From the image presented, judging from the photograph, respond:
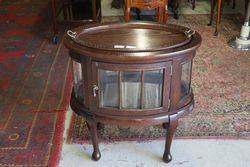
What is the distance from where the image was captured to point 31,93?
2314 millimetres

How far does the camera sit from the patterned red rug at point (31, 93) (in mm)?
1782

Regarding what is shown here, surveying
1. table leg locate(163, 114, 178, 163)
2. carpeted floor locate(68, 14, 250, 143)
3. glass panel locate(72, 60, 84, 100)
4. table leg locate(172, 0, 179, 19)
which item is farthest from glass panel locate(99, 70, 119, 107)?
table leg locate(172, 0, 179, 19)

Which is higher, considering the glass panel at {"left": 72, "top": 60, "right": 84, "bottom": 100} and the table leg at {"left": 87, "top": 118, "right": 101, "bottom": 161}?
the glass panel at {"left": 72, "top": 60, "right": 84, "bottom": 100}

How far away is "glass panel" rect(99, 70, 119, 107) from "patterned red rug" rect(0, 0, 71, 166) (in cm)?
44

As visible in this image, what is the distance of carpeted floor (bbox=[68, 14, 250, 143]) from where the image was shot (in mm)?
1876

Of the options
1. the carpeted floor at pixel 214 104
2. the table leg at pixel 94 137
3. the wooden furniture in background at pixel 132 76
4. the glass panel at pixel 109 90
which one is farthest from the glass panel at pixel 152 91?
the carpeted floor at pixel 214 104

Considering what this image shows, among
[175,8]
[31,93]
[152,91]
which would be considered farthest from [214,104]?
[175,8]

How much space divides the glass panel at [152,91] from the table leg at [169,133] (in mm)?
97

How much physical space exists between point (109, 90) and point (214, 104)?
89 centimetres

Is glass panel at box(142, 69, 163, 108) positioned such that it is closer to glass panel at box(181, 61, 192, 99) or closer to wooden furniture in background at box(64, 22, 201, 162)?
wooden furniture in background at box(64, 22, 201, 162)

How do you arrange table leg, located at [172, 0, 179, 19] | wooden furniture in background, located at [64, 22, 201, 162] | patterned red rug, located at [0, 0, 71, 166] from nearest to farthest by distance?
wooden furniture in background, located at [64, 22, 201, 162]
patterned red rug, located at [0, 0, 71, 166]
table leg, located at [172, 0, 179, 19]

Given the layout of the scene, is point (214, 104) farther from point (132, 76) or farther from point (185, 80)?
point (132, 76)

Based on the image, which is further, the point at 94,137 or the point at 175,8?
the point at 175,8

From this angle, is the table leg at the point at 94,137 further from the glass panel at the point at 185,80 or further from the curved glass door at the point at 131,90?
the glass panel at the point at 185,80
